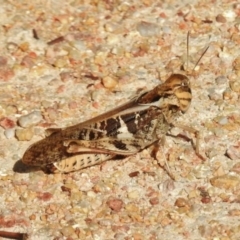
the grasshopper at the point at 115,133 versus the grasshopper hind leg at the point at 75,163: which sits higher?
the grasshopper at the point at 115,133

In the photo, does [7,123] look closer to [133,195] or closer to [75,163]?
[75,163]

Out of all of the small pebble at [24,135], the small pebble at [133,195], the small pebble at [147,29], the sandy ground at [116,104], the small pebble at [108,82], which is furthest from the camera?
the small pebble at [147,29]

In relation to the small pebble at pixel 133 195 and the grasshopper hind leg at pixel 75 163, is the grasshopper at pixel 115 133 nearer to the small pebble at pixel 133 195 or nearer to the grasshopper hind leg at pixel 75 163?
the grasshopper hind leg at pixel 75 163

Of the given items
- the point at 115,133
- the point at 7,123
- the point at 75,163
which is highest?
the point at 7,123

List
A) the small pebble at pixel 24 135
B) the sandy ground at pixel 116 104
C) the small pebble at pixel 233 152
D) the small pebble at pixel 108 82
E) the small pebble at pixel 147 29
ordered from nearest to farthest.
Result: 1. the sandy ground at pixel 116 104
2. the small pebble at pixel 233 152
3. the small pebble at pixel 24 135
4. the small pebble at pixel 108 82
5. the small pebble at pixel 147 29

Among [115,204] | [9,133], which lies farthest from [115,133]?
[9,133]

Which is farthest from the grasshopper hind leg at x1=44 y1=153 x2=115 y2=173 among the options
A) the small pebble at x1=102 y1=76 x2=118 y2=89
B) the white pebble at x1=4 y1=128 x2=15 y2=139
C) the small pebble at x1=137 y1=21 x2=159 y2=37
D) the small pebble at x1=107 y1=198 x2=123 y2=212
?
the small pebble at x1=137 y1=21 x2=159 y2=37

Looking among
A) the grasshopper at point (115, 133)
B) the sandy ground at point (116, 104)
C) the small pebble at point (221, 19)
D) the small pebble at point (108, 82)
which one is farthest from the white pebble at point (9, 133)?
the small pebble at point (221, 19)

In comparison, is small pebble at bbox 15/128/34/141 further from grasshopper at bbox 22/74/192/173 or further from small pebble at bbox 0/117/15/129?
grasshopper at bbox 22/74/192/173
